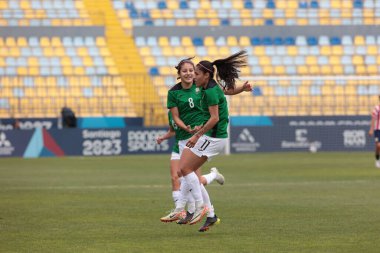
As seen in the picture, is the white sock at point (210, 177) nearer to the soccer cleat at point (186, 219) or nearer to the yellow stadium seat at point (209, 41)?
the soccer cleat at point (186, 219)

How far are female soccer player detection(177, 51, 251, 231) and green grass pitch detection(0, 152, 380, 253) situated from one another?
442 mm

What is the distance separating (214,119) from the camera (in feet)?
38.5

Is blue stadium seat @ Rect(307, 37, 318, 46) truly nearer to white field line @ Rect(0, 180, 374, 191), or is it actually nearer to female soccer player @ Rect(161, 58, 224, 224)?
white field line @ Rect(0, 180, 374, 191)

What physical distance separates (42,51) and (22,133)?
834 cm

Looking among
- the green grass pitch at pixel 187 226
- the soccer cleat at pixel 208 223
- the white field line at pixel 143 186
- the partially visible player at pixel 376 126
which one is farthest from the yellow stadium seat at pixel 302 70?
the soccer cleat at pixel 208 223

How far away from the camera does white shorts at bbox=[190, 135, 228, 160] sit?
12016 millimetres

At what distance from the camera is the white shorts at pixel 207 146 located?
12.0m

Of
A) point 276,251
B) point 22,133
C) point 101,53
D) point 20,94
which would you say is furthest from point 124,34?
point 276,251

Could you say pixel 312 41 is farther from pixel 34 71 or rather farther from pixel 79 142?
pixel 79 142

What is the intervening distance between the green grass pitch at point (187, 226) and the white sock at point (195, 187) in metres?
0.35

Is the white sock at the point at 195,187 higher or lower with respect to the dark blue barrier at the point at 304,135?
higher

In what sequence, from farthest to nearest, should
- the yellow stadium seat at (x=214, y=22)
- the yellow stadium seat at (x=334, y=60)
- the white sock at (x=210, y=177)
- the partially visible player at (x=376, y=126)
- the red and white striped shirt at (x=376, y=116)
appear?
A: the yellow stadium seat at (x=214, y=22) → the yellow stadium seat at (x=334, y=60) → the red and white striped shirt at (x=376, y=116) → the partially visible player at (x=376, y=126) → the white sock at (x=210, y=177)

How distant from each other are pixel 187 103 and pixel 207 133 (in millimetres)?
589

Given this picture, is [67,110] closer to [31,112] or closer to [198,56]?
[31,112]
